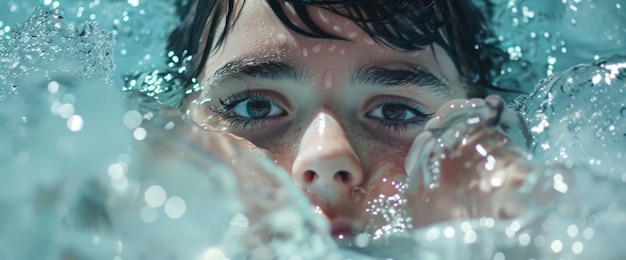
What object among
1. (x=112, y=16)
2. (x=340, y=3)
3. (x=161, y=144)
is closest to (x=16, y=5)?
(x=112, y=16)

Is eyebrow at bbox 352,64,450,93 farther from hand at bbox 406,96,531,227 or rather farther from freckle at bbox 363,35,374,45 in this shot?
hand at bbox 406,96,531,227

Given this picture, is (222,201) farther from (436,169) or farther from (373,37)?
(373,37)

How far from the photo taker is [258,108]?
118 cm

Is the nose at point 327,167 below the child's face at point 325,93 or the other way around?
below

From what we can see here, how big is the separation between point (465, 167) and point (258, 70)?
35cm

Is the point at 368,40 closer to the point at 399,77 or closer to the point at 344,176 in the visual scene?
the point at 399,77

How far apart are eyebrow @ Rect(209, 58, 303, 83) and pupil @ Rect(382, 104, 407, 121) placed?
0.13 m

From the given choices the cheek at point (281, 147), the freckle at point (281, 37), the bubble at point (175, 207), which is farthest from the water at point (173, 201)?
the freckle at point (281, 37)

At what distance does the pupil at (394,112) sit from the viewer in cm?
117

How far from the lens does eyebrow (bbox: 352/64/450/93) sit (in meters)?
1.14

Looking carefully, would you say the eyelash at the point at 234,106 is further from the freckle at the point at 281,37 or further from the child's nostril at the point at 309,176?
the child's nostril at the point at 309,176

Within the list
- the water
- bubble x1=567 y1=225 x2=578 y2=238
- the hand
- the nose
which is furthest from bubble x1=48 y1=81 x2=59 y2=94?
bubble x1=567 y1=225 x2=578 y2=238

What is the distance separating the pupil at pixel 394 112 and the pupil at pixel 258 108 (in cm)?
16

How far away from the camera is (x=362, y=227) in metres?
1.00
